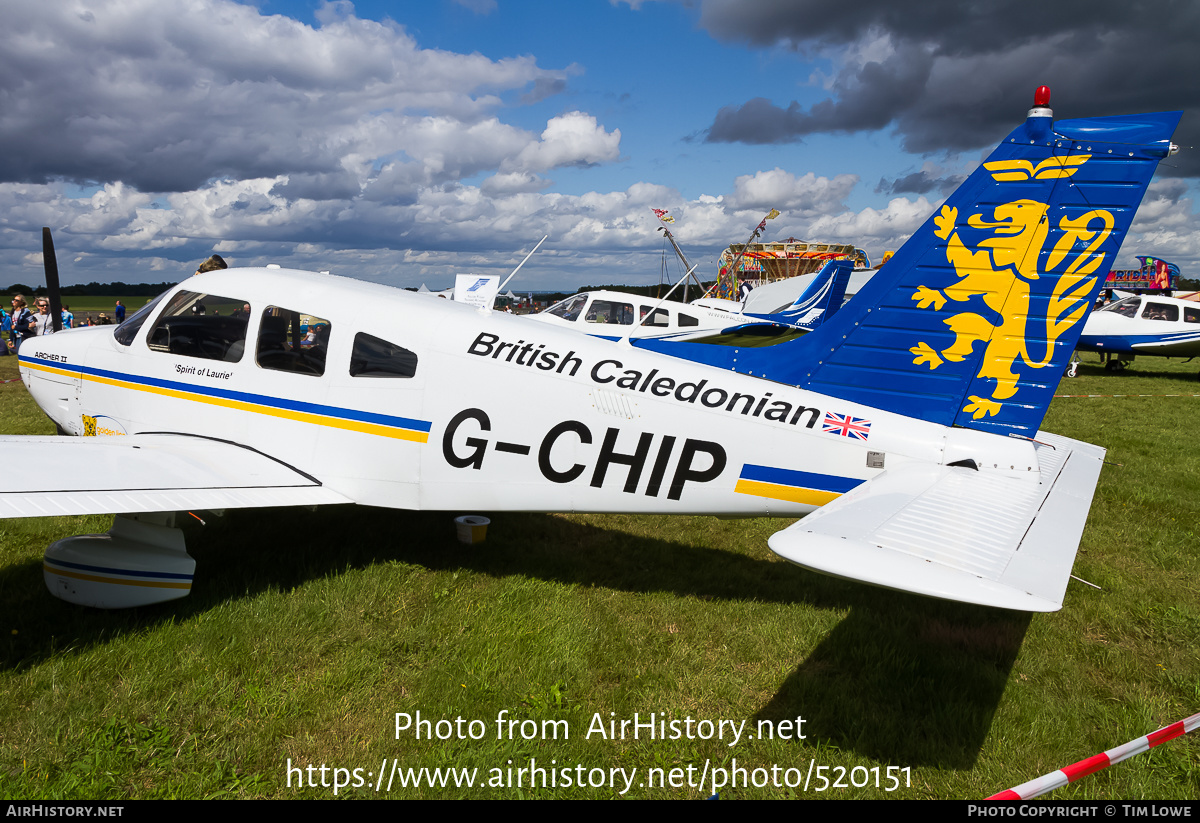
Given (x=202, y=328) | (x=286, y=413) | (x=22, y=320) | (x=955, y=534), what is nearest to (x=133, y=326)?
(x=202, y=328)

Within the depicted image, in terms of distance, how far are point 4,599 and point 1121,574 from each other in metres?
8.07

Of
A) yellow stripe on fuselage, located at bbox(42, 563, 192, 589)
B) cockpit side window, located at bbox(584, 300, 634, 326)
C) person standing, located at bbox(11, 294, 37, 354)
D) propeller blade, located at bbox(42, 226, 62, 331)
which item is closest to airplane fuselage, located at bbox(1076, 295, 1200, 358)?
cockpit side window, located at bbox(584, 300, 634, 326)

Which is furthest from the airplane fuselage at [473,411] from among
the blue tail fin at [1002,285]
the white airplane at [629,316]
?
the white airplane at [629,316]

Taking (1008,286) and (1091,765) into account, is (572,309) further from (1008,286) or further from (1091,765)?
(1091,765)

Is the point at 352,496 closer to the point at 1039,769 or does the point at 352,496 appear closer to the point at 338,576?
the point at 338,576

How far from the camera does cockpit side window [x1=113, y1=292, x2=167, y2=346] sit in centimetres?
514

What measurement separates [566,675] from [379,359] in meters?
2.48

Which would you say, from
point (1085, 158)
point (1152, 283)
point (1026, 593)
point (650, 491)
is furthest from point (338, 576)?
point (1152, 283)

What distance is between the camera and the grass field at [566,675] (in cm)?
287

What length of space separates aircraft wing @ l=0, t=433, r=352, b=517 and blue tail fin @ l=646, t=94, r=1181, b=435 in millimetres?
3741

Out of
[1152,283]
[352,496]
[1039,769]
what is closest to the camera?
[1039,769]

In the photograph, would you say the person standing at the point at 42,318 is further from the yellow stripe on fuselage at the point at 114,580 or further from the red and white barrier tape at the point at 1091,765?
the red and white barrier tape at the point at 1091,765

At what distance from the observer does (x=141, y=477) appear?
401 cm

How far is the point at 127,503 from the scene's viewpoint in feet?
12.1
